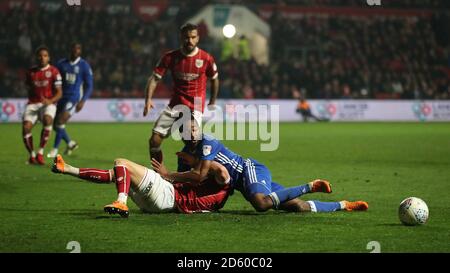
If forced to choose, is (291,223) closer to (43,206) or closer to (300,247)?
(300,247)

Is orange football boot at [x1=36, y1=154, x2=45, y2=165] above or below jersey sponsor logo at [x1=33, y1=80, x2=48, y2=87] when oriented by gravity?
below

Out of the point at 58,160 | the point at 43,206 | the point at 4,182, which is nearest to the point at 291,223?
the point at 58,160

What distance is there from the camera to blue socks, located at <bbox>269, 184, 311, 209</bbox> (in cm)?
928

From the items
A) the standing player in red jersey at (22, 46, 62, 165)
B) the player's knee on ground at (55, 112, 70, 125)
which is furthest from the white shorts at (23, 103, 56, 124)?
the player's knee on ground at (55, 112, 70, 125)

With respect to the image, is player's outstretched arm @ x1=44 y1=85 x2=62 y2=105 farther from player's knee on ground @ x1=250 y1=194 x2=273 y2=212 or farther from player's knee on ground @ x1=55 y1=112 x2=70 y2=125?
player's knee on ground @ x1=250 y1=194 x2=273 y2=212

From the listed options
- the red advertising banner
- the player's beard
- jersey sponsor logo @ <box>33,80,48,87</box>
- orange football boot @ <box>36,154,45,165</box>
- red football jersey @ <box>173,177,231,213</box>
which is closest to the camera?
red football jersey @ <box>173,177,231,213</box>

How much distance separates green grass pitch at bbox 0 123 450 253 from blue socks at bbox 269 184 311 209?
18 centimetres

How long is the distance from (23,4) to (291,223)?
30830 mm

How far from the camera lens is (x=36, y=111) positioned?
642 inches

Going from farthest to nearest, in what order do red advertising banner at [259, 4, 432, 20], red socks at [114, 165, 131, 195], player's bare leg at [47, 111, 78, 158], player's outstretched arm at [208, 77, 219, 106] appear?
red advertising banner at [259, 4, 432, 20]
player's bare leg at [47, 111, 78, 158]
player's outstretched arm at [208, 77, 219, 106]
red socks at [114, 165, 131, 195]

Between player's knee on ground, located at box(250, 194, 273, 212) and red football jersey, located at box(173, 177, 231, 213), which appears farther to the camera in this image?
red football jersey, located at box(173, 177, 231, 213)

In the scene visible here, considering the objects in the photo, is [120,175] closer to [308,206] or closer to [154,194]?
[154,194]

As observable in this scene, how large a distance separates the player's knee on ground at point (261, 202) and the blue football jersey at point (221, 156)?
313mm
